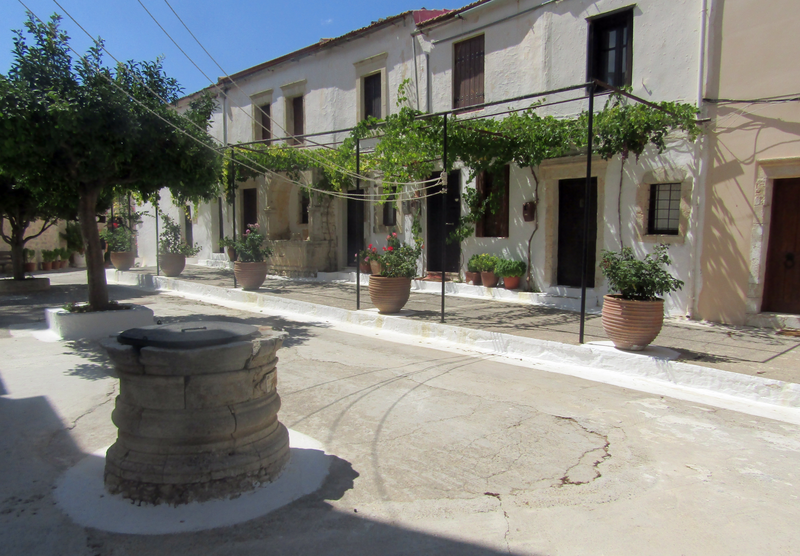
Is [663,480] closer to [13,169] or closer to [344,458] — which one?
[344,458]

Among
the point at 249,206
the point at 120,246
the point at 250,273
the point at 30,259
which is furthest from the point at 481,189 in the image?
the point at 30,259

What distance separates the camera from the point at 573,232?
10938 millimetres

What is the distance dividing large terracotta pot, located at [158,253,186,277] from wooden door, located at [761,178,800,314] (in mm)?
14544

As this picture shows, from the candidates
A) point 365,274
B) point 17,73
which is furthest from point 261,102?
point 17,73

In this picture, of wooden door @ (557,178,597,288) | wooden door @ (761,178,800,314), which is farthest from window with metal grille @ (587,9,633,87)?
wooden door @ (761,178,800,314)

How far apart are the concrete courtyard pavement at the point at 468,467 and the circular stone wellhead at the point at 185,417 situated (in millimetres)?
336

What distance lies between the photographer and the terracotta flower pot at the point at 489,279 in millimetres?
11625

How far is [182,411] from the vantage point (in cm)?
314

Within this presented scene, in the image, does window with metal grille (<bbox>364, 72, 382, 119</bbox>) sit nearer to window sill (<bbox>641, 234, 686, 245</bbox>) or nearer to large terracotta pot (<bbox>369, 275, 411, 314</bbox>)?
large terracotta pot (<bbox>369, 275, 411, 314</bbox>)

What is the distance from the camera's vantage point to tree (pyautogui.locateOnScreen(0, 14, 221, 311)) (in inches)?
261

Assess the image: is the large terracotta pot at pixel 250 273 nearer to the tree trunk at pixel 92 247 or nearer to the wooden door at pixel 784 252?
the tree trunk at pixel 92 247

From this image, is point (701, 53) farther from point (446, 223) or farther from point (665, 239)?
point (446, 223)

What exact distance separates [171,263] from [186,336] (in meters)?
13.8

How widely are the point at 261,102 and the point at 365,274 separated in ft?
24.8
